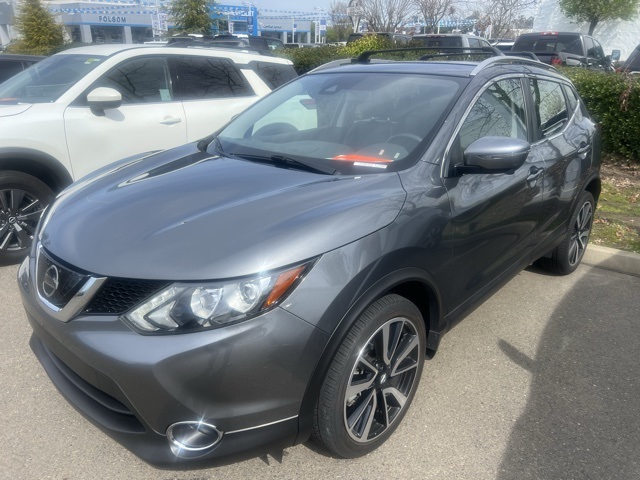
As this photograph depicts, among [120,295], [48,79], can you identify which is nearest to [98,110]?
[48,79]

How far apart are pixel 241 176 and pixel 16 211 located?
8.77ft

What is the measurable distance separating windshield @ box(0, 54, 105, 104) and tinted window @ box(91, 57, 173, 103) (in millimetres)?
200

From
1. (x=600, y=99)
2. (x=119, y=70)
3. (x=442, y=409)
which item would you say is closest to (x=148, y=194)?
(x=442, y=409)

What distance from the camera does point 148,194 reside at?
8.42 ft

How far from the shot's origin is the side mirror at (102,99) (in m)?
4.57

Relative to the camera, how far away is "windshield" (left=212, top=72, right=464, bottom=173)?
288 centimetres

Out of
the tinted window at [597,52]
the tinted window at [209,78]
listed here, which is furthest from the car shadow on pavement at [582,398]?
the tinted window at [597,52]

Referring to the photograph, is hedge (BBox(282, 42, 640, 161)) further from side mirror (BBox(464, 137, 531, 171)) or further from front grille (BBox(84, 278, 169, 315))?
front grille (BBox(84, 278, 169, 315))

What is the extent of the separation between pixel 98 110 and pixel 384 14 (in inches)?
1002

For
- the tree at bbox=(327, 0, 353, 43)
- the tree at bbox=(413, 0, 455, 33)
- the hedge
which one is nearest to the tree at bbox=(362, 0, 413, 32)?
the tree at bbox=(413, 0, 455, 33)

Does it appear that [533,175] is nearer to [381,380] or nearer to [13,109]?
[381,380]

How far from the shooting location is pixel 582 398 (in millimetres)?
3035

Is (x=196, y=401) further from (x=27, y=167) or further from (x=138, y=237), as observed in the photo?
(x=27, y=167)

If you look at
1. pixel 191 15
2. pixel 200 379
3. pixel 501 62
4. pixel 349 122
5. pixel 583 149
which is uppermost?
pixel 191 15
